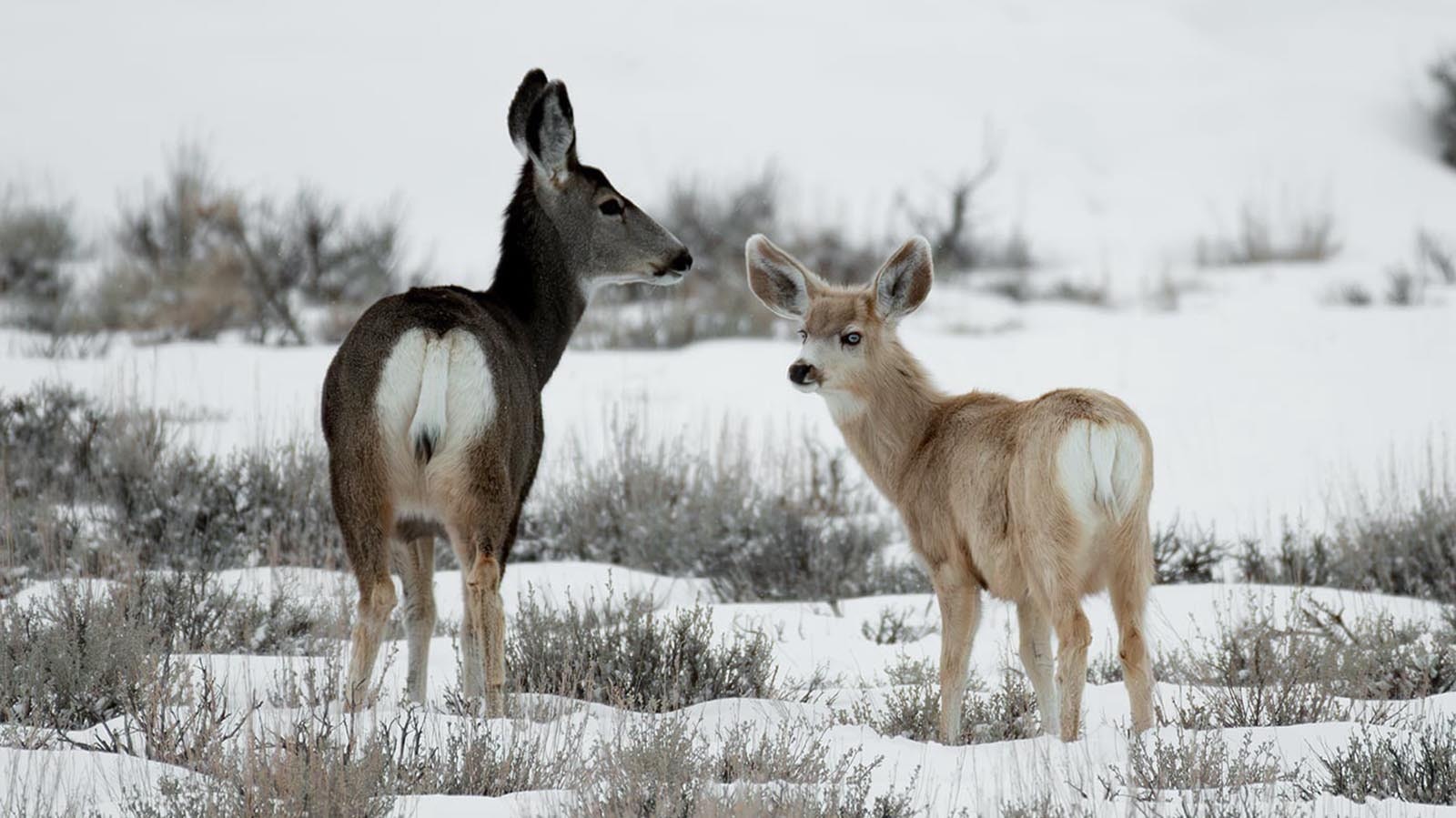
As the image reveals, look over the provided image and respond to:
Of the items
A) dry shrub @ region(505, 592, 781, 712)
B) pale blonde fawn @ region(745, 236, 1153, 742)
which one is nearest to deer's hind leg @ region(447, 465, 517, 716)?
dry shrub @ region(505, 592, 781, 712)

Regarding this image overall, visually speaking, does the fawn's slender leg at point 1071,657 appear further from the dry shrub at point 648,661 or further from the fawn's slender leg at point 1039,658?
the dry shrub at point 648,661

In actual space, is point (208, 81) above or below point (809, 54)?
below

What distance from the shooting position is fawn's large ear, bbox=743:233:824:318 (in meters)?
6.84

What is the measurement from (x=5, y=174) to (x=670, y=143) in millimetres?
13743

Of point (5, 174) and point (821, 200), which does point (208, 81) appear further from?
point (821, 200)

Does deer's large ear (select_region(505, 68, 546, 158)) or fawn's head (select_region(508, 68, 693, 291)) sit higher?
deer's large ear (select_region(505, 68, 546, 158))

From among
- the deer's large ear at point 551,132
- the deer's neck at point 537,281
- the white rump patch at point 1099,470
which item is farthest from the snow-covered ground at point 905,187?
the deer's large ear at point 551,132

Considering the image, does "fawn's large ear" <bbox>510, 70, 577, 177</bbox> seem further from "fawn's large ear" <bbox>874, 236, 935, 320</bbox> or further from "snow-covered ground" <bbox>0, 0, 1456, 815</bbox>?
"snow-covered ground" <bbox>0, 0, 1456, 815</bbox>

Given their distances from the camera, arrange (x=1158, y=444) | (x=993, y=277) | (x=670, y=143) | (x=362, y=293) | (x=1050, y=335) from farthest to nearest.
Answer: (x=670, y=143)
(x=993, y=277)
(x=362, y=293)
(x=1050, y=335)
(x=1158, y=444)

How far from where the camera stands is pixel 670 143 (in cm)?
3562

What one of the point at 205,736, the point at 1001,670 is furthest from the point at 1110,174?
the point at 205,736

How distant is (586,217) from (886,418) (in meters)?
1.87

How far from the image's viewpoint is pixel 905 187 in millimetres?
33500

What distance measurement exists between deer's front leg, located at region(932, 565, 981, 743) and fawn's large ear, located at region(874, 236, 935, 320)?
4.02ft
